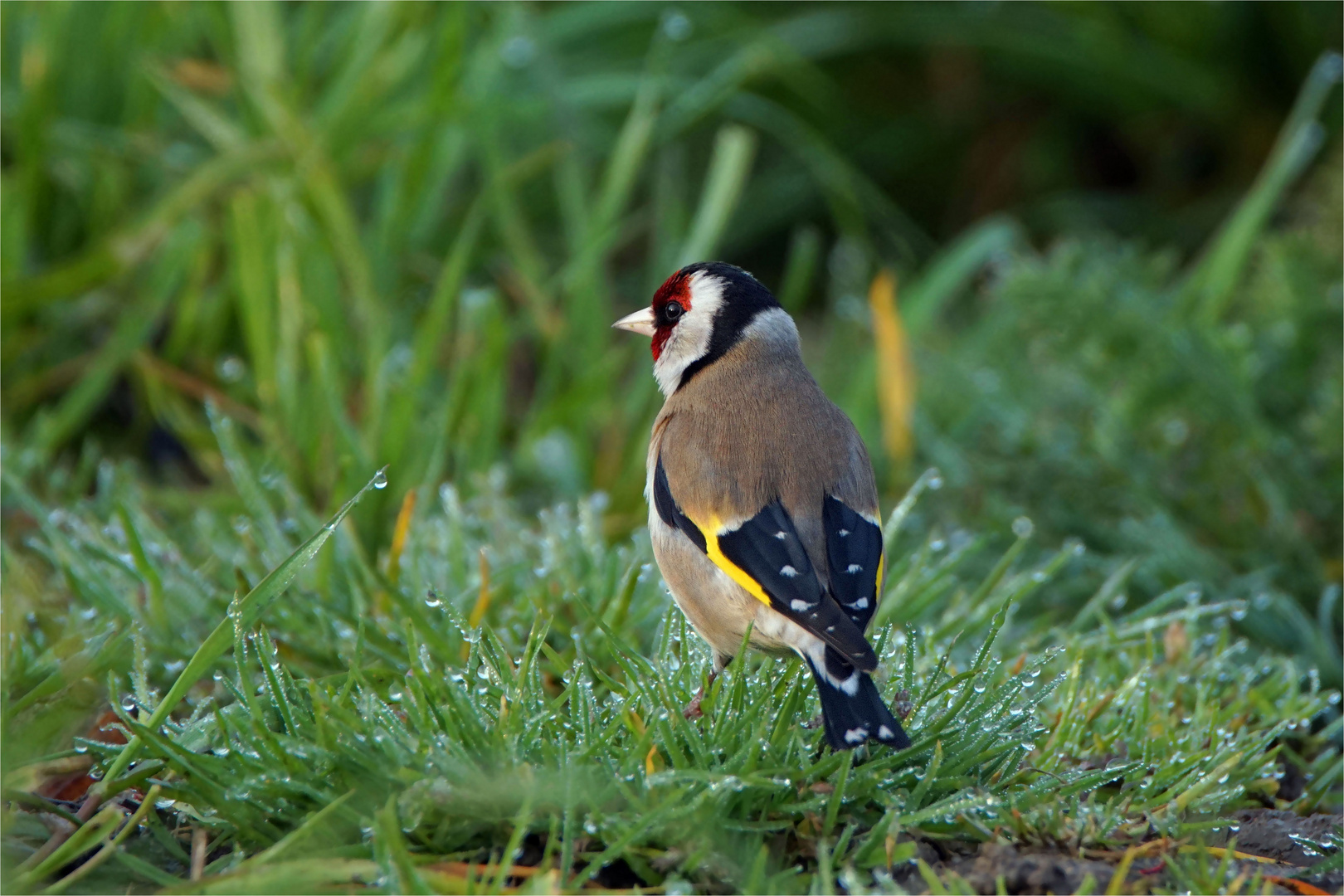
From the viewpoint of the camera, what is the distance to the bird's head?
3.46 meters

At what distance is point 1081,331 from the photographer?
4.49m

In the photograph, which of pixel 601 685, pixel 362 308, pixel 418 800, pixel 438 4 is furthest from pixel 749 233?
pixel 418 800

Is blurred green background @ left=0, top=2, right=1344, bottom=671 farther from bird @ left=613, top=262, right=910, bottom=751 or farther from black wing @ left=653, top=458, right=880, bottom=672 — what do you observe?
black wing @ left=653, top=458, right=880, bottom=672

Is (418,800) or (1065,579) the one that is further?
(1065,579)

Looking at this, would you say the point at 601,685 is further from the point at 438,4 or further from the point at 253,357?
the point at 438,4

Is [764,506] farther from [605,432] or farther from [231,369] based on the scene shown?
[231,369]

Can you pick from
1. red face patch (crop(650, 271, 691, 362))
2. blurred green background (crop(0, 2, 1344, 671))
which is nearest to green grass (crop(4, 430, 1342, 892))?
blurred green background (crop(0, 2, 1344, 671))

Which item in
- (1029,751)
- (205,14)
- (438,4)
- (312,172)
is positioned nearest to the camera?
(1029,751)

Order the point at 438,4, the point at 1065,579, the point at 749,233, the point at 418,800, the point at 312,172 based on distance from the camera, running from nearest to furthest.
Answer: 1. the point at 418,800
2. the point at 1065,579
3. the point at 312,172
4. the point at 438,4
5. the point at 749,233

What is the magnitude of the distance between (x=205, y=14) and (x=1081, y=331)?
3.73 metres

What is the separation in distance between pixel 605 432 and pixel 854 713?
278cm

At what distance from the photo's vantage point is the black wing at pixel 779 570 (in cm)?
249

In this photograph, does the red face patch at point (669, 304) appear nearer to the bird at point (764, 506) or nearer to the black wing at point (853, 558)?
the bird at point (764, 506)

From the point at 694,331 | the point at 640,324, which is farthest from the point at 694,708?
the point at 640,324
